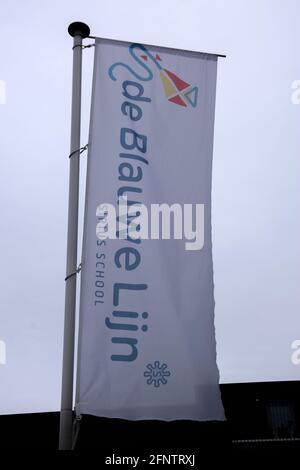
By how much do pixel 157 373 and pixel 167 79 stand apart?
3524 mm

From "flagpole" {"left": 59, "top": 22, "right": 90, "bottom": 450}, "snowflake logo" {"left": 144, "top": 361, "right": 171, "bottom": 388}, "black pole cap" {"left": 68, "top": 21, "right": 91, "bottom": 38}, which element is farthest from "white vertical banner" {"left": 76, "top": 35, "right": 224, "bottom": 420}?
"black pole cap" {"left": 68, "top": 21, "right": 91, "bottom": 38}

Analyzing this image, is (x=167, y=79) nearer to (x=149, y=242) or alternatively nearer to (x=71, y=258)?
(x=149, y=242)

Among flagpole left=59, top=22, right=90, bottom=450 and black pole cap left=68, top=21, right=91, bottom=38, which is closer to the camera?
flagpole left=59, top=22, right=90, bottom=450

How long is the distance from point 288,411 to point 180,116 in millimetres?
14185

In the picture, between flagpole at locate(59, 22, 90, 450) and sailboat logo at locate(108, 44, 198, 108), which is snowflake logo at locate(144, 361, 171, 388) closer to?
flagpole at locate(59, 22, 90, 450)

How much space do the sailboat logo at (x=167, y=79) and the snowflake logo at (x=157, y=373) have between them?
3.15 m

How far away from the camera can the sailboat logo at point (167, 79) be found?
581 cm

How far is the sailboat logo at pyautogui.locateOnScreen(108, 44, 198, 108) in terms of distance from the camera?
5.81 metres

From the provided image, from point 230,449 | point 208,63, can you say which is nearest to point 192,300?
point 208,63

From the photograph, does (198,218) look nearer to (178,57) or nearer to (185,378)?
(185,378)

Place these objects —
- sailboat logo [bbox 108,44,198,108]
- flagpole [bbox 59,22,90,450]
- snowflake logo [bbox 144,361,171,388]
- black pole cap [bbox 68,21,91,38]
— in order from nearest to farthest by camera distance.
Answer: snowflake logo [bbox 144,361,171,388]
flagpole [bbox 59,22,90,450]
sailboat logo [bbox 108,44,198,108]
black pole cap [bbox 68,21,91,38]

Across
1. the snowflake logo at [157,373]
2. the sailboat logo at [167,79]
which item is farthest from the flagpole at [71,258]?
the snowflake logo at [157,373]

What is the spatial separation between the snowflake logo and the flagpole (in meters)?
0.87

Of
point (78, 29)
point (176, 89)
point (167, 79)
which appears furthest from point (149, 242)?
point (78, 29)
